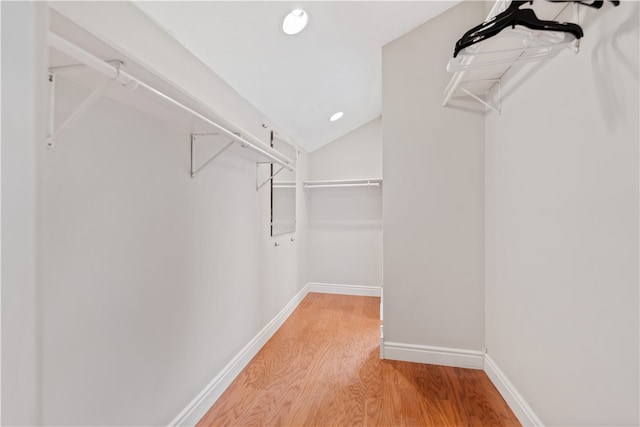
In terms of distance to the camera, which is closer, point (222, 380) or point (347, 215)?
point (222, 380)

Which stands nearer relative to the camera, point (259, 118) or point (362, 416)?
point (362, 416)

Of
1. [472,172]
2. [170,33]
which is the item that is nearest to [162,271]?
[170,33]

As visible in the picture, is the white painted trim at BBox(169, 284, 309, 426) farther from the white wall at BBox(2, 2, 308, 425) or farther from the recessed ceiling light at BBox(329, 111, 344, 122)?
the recessed ceiling light at BBox(329, 111, 344, 122)

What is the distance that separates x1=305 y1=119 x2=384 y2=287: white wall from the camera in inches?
151

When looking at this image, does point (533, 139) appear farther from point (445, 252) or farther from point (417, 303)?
point (417, 303)

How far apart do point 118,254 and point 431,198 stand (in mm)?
1932

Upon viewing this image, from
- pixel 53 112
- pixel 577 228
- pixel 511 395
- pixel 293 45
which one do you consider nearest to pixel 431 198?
pixel 577 228

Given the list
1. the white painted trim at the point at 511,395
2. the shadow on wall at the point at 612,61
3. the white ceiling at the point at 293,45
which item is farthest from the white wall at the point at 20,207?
the white painted trim at the point at 511,395

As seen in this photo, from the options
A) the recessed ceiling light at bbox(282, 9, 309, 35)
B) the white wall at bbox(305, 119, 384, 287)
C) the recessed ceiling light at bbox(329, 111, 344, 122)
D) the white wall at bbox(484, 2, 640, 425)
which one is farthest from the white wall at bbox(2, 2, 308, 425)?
the white wall at bbox(305, 119, 384, 287)

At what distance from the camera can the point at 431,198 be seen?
215 centimetres

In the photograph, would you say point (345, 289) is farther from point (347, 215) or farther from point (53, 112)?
point (53, 112)

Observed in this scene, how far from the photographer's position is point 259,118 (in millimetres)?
2355

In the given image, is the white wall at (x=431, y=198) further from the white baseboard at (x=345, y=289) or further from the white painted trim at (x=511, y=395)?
the white baseboard at (x=345, y=289)

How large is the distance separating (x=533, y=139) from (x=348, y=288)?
2905mm
